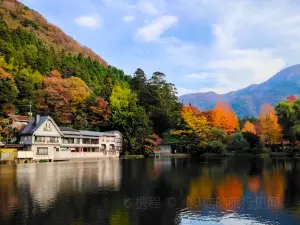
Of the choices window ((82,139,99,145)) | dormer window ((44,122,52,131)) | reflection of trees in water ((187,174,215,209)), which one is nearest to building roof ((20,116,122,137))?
dormer window ((44,122,52,131))

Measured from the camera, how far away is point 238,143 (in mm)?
58875

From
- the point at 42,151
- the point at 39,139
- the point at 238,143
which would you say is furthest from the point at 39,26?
the point at 238,143

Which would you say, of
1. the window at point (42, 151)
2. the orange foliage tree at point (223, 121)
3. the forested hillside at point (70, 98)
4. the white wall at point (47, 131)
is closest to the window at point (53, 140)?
the white wall at point (47, 131)

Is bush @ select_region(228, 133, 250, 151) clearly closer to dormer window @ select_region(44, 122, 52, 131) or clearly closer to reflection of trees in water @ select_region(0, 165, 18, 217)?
dormer window @ select_region(44, 122, 52, 131)

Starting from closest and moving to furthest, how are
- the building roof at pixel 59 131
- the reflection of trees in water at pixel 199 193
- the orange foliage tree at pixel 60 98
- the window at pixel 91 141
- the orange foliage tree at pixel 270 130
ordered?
the reflection of trees in water at pixel 199 193 → the building roof at pixel 59 131 → the window at pixel 91 141 → the orange foliage tree at pixel 60 98 → the orange foliage tree at pixel 270 130

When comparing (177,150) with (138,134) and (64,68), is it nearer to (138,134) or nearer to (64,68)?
(138,134)

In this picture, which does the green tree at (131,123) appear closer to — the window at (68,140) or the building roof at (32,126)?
the window at (68,140)

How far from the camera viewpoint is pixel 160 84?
7262 cm

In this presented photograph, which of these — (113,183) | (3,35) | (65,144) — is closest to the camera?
(113,183)

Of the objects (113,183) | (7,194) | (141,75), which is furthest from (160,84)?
(7,194)

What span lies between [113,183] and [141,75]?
57609 mm

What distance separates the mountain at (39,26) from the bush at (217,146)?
5331 centimetres

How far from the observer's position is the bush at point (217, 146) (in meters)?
56.6

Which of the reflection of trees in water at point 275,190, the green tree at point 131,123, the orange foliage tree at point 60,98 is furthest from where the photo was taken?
the green tree at point 131,123
